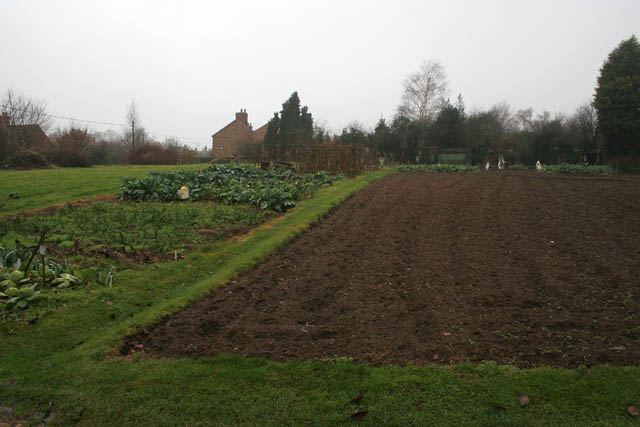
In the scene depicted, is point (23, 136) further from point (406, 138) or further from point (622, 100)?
point (622, 100)

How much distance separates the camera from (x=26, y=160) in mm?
22172

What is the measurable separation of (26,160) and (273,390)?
24.9 metres

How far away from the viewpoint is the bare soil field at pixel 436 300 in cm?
364

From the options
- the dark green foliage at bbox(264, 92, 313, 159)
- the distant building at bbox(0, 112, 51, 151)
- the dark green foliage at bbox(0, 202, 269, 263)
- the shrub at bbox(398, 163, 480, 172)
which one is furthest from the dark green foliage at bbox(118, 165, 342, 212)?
the dark green foliage at bbox(264, 92, 313, 159)

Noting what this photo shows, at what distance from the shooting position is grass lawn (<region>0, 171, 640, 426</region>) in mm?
2758

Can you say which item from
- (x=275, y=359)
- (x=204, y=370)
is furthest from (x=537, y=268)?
(x=204, y=370)

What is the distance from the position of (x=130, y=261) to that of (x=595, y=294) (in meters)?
6.26

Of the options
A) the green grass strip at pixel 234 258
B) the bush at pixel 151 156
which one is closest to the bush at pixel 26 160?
the bush at pixel 151 156

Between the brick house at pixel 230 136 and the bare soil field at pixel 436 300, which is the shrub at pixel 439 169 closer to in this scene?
the bare soil field at pixel 436 300

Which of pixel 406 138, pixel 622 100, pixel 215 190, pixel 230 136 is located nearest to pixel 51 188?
pixel 215 190

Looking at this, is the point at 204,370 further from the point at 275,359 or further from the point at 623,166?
the point at 623,166

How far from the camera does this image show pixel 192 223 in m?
9.27

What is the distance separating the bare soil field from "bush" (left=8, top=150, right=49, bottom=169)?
2093 centimetres

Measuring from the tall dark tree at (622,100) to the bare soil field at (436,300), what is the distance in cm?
2447
